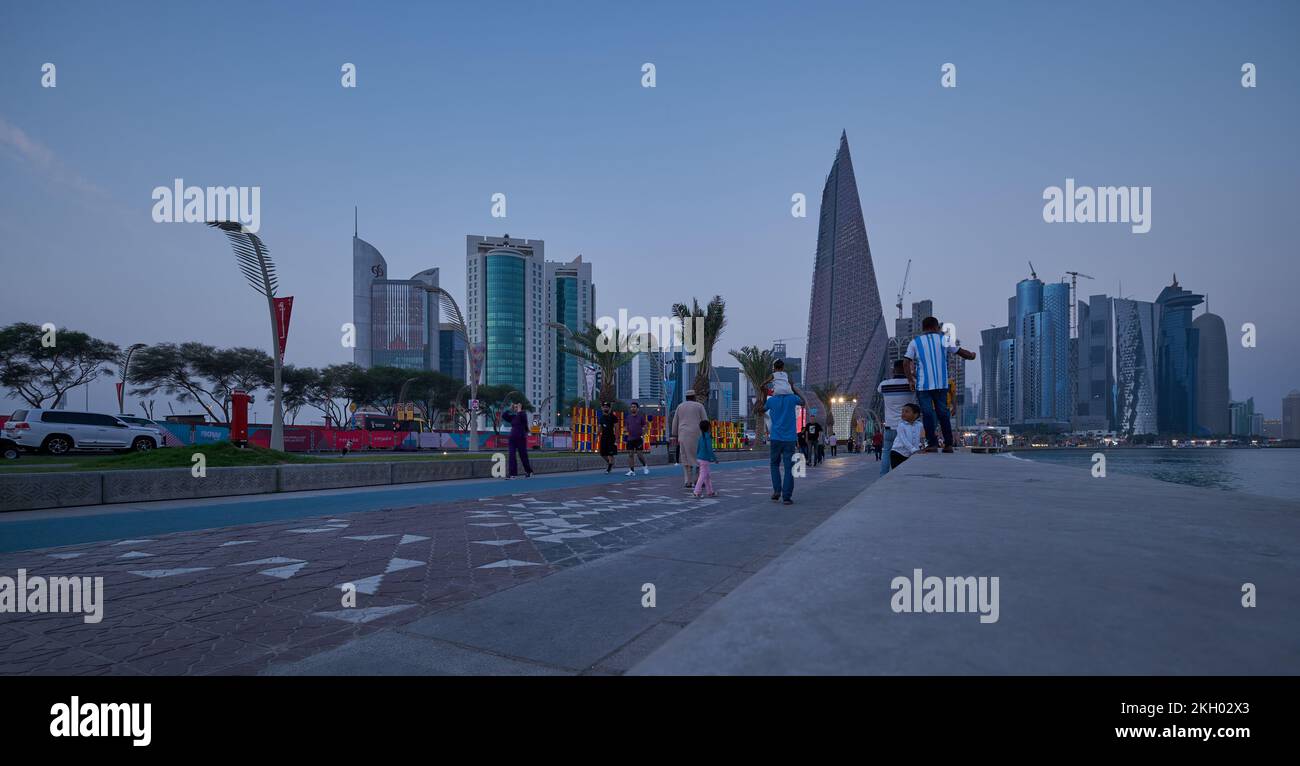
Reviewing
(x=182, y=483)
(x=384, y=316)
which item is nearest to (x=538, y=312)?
(x=384, y=316)

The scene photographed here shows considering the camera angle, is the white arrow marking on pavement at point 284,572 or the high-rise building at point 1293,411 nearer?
the white arrow marking on pavement at point 284,572

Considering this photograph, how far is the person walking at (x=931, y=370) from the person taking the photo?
835cm

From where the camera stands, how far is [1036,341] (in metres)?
195

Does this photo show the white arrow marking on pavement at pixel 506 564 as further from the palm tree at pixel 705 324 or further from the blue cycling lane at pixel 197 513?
the palm tree at pixel 705 324

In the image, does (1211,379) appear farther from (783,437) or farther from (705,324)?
(783,437)

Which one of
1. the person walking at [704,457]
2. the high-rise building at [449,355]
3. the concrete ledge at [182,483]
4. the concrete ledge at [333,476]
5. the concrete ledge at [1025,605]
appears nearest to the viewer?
the concrete ledge at [1025,605]

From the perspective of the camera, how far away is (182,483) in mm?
9773

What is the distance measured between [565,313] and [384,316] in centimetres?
5419

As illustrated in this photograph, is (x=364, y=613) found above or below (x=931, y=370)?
below

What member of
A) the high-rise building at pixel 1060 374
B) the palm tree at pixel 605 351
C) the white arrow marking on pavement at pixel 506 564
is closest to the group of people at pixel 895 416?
the white arrow marking on pavement at pixel 506 564

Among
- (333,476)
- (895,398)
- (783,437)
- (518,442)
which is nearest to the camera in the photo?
(783,437)

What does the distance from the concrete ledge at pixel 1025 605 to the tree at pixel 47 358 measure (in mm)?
52228

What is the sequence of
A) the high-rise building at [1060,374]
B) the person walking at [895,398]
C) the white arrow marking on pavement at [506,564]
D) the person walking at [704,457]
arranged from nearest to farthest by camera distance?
the white arrow marking on pavement at [506,564]
the person walking at [895,398]
the person walking at [704,457]
the high-rise building at [1060,374]
